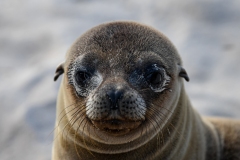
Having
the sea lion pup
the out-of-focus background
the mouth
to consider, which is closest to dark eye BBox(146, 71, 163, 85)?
the sea lion pup

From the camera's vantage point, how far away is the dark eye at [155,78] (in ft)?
12.0

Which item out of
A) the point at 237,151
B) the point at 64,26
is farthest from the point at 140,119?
the point at 64,26

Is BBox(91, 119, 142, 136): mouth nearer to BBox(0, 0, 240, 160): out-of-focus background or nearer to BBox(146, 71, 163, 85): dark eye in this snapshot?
BBox(146, 71, 163, 85): dark eye

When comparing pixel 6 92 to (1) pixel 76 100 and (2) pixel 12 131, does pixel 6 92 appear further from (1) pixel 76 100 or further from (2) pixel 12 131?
(1) pixel 76 100

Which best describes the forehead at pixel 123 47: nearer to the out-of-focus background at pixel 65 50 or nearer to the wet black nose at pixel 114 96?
the wet black nose at pixel 114 96

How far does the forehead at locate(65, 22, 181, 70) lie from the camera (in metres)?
3.64

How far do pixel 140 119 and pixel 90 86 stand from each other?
43 centimetres

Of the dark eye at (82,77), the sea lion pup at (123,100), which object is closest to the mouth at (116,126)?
the sea lion pup at (123,100)

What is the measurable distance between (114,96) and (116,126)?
212 millimetres

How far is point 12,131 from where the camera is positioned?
18.0 feet

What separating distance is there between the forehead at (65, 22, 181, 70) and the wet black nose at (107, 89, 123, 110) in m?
0.29

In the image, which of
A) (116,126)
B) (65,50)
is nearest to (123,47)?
(116,126)

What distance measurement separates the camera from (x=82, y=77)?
3711mm

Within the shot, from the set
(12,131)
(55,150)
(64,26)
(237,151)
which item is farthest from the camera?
(64,26)
